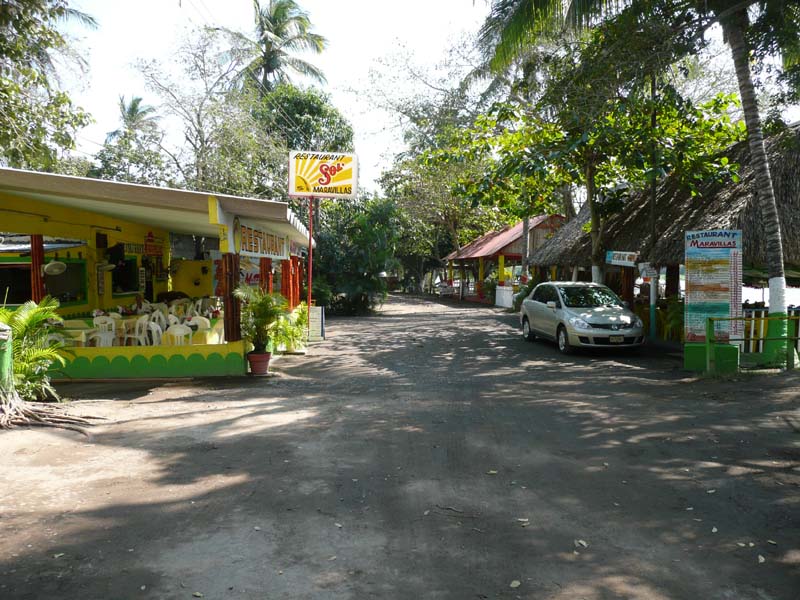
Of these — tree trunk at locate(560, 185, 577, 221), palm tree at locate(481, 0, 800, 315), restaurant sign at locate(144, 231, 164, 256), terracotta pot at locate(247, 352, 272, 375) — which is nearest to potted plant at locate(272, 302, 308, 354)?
terracotta pot at locate(247, 352, 272, 375)

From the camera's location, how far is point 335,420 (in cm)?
752

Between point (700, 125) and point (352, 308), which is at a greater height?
point (700, 125)

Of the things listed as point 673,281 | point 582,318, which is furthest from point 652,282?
point 673,281

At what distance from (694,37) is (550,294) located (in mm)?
6124

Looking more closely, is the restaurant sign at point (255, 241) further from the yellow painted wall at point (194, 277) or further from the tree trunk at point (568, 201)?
the tree trunk at point (568, 201)

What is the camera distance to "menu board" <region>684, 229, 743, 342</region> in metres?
11.3

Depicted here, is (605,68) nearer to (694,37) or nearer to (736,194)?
(694,37)

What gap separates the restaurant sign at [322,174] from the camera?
45.5 ft

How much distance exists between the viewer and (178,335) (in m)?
10.8

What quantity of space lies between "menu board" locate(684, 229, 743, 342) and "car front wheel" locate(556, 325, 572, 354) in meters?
2.50

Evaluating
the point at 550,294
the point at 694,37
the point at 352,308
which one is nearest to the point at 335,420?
the point at 550,294

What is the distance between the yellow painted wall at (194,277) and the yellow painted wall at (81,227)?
435 centimetres

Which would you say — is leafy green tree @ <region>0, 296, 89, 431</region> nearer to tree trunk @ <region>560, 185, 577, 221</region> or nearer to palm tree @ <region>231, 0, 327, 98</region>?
tree trunk @ <region>560, 185, 577, 221</region>

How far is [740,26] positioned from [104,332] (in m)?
12.6
